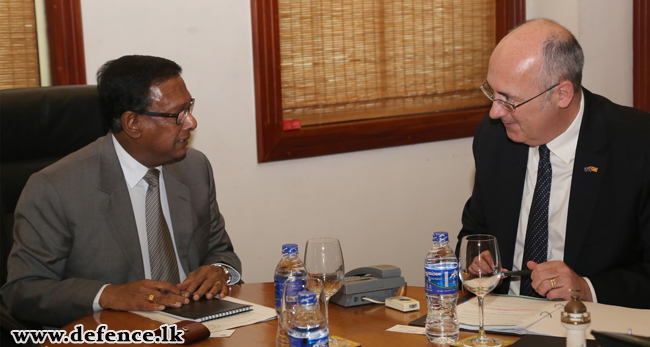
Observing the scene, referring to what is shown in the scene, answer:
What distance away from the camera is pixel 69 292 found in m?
1.92

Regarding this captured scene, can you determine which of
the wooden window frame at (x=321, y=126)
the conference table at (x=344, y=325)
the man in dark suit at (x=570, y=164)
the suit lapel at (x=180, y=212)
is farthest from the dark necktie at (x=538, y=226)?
the wooden window frame at (x=321, y=126)

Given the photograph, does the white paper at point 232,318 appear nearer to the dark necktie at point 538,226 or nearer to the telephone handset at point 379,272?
the telephone handset at point 379,272

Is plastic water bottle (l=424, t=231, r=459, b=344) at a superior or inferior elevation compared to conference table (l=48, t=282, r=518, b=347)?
superior

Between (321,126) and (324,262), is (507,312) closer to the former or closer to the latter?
(324,262)

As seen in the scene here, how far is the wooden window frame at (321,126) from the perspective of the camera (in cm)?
313

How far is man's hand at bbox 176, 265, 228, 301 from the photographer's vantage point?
1.92m

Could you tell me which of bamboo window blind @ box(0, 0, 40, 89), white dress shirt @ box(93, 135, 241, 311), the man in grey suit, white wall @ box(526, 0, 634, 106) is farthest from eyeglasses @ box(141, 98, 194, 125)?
white wall @ box(526, 0, 634, 106)

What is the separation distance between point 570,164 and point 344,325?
97 centimetres

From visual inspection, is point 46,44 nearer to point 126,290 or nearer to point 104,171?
point 104,171

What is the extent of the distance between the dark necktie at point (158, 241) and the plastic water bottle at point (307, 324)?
3.39 feet

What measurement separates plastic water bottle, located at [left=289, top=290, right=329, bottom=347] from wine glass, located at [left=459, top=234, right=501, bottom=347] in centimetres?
38

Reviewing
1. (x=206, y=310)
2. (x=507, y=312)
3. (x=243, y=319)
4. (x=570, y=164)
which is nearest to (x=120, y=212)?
(x=206, y=310)

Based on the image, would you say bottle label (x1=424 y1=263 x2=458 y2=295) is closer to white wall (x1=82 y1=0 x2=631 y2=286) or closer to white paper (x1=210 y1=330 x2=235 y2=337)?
white paper (x1=210 y1=330 x2=235 y2=337)

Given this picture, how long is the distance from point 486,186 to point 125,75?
52.1 inches
